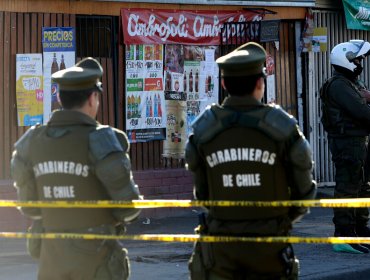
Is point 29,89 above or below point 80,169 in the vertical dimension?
above

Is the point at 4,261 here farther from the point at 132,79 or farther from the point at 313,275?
the point at 132,79

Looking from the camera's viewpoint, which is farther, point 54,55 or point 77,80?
point 54,55

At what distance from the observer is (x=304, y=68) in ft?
53.1

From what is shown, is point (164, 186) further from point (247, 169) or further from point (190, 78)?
point (247, 169)

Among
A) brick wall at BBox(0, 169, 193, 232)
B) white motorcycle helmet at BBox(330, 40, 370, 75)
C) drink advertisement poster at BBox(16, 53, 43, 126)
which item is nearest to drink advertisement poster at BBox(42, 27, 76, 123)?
drink advertisement poster at BBox(16, 53, 43, 126)

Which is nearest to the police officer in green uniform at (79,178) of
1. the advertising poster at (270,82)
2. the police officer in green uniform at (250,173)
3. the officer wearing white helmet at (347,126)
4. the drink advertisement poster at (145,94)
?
the police officer in green uniform at (250,173)

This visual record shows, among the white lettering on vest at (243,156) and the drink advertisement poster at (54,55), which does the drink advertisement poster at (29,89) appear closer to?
the drink advertisement poster at (54,55)

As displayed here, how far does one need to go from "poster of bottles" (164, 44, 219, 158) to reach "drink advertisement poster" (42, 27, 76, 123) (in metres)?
1.61

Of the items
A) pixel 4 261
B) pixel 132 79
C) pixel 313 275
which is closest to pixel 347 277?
pixel 313 275

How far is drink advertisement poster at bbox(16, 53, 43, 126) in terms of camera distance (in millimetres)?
12750

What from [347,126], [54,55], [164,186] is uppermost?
[54,55]

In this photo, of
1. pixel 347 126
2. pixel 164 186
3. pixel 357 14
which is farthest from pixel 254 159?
pixel 357 14

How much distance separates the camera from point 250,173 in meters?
5.47

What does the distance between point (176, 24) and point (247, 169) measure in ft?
29.7
